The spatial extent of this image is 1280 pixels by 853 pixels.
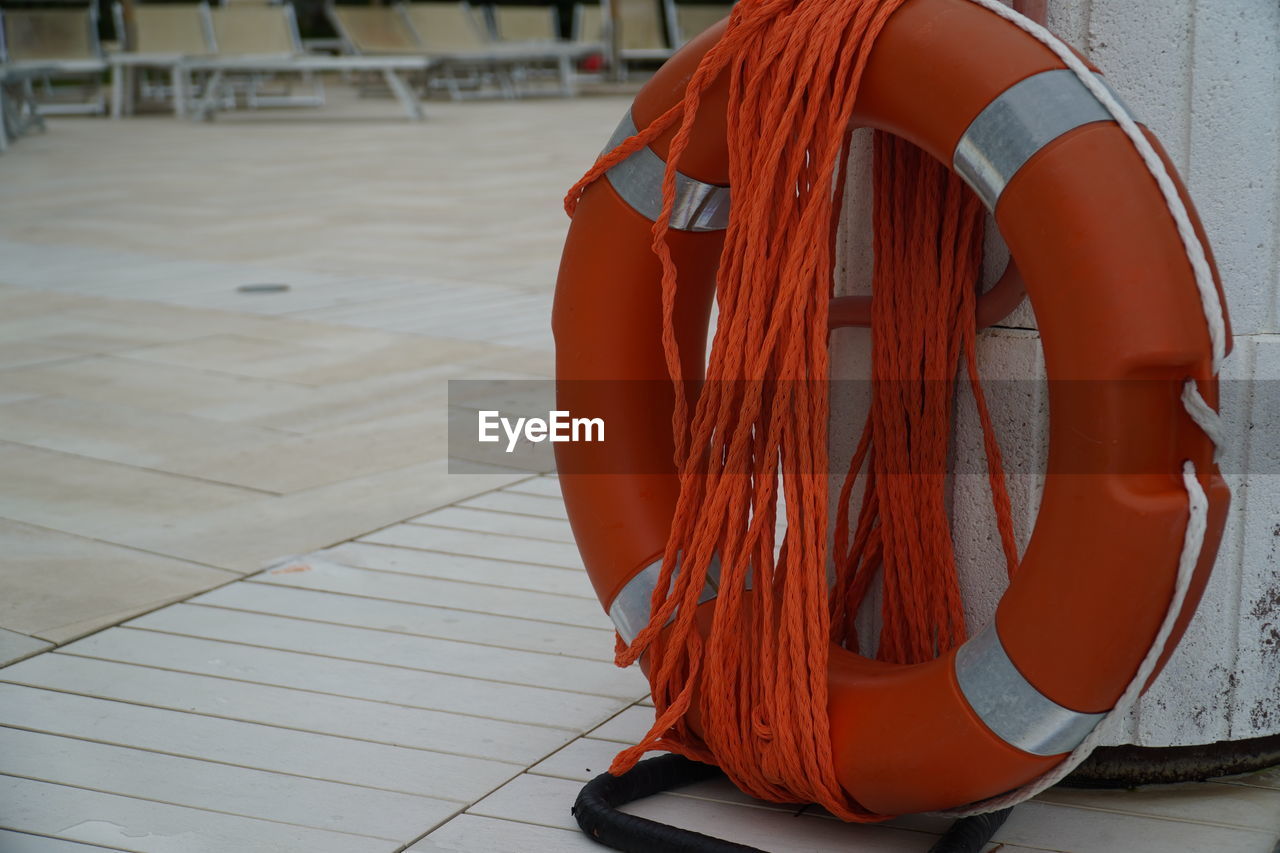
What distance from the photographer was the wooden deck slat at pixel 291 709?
1.83 metres

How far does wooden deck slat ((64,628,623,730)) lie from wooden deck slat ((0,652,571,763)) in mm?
24

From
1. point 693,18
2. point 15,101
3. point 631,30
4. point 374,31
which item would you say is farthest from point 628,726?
point 693,18

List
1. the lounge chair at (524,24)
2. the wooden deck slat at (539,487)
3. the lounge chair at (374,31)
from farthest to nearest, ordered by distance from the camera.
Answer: the lounge chair at (524,24) < the lounge chair at (374,31) < the wooden deck slat at (539,487)

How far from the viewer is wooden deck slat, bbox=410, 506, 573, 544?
2621 mm

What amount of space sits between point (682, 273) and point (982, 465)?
0.41 metres

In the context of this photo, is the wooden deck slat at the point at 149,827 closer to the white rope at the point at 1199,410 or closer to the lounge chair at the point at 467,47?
the white rope at the point at 1199,410

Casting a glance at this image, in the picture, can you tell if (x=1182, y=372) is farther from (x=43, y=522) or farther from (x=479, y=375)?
(x=479, y=375)

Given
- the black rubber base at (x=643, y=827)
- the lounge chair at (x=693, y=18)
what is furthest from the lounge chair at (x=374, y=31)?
the black rubber base at (x=643, y=827)

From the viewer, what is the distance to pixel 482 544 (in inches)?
101

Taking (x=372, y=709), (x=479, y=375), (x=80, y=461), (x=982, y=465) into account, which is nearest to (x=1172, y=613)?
(x=982, y=465)

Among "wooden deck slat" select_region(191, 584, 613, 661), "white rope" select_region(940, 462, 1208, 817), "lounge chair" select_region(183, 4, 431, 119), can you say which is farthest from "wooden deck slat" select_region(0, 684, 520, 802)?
"lounge chair" select_region(183, 4, 431, 119)

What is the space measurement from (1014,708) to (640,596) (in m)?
0.46

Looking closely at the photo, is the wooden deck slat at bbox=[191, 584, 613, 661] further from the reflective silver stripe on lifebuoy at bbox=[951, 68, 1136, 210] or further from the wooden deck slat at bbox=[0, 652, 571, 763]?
the reflective silver stripe on lifebuoy at bbox=[951, 68, 1136, 210]

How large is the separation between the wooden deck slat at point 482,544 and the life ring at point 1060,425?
103 centimetres
